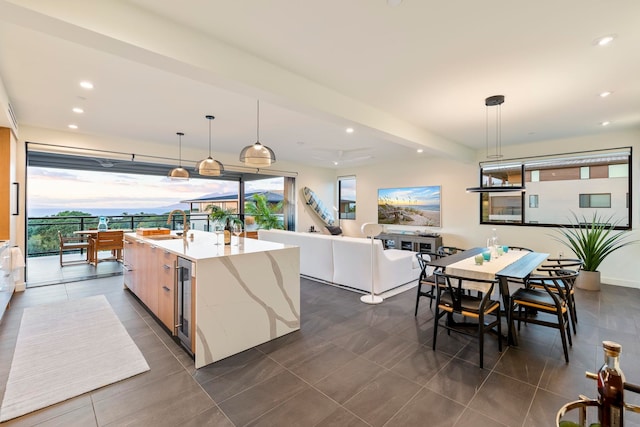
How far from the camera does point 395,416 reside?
184 cm

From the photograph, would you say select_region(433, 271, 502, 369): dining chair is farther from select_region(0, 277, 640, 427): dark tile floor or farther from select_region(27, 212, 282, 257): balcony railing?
select_region(27, 212, 282, 257): balcony railing

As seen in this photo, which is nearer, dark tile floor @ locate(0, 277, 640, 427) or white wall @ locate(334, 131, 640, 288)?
dark tile floor @ locate(0, 277, 640, 427)

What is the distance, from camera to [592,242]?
15.2ft

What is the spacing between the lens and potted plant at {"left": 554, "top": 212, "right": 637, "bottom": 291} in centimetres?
463

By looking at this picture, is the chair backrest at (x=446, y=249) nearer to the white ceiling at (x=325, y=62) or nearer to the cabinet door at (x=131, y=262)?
the white ceiling at (x=325, y=62)

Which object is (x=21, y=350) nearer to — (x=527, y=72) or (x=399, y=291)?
(x=399, y=291)

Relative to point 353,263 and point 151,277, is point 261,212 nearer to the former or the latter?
point 353,263

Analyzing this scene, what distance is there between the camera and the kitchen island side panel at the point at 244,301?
2.43 metres

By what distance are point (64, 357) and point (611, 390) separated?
365cm

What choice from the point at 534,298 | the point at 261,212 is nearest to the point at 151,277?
the point at 534,298

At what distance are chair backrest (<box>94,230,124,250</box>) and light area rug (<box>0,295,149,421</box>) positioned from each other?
2.59 m

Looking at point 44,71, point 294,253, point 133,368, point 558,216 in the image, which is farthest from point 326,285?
point 558,216

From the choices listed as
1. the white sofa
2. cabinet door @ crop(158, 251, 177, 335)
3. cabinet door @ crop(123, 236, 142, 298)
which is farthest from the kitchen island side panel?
cabinet door @ crop(123, 236, 142, 298)

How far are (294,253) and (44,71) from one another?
124 inches
